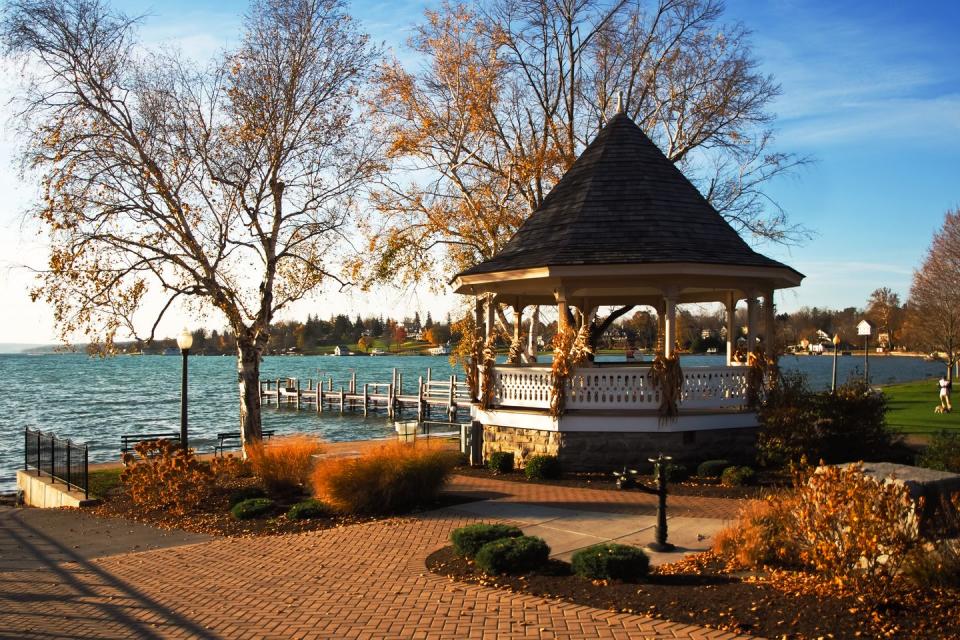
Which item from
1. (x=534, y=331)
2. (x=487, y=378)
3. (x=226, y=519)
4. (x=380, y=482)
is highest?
→ (x=534, y=331)

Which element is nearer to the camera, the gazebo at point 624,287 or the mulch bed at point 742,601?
the mulch bed at point 742,601

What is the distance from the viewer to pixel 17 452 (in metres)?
33.5

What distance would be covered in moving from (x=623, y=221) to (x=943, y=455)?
7543mm

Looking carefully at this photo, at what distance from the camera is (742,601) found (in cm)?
736

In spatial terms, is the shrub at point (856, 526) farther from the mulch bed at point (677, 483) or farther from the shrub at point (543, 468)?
the shrub at point (543, 468)

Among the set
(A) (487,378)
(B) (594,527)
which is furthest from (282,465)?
(B) (594,527)

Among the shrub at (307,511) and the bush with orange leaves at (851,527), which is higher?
the bush with orange leaves at (851,527)

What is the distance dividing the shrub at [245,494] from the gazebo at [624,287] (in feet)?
16.7

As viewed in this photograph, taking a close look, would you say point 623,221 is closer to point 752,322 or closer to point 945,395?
point 752,322

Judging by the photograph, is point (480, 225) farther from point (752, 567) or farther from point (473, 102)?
point (752, 567)

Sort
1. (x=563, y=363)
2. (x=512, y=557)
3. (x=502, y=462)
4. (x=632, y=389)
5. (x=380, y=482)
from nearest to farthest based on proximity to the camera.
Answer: (x=512, y=557) → (x=380, y=482) → (x=563, y=363) → (x=632, y=389) → (x=502, y=462)

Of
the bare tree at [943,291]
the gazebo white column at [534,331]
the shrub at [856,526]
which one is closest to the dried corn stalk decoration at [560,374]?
the gazebo white column at [534,331]

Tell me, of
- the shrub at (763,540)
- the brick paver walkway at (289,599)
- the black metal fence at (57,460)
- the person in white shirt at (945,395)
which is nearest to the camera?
the brick paver walkway at (289,599)

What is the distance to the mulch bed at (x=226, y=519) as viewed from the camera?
12469 mm
